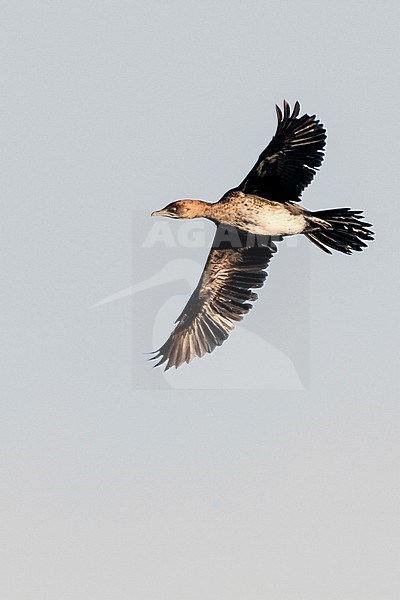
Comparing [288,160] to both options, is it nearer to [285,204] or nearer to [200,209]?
[285,204]

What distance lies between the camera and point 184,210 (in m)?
19.2

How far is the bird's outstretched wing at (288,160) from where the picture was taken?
61.1 feet

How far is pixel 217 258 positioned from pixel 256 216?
1.86m

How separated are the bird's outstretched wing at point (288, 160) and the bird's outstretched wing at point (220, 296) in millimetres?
1268

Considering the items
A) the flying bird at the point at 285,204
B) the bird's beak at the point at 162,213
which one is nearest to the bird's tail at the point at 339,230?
the flying bird at the point at 285,204

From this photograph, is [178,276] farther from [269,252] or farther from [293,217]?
[293,217]

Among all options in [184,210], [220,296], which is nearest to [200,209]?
[184,210]

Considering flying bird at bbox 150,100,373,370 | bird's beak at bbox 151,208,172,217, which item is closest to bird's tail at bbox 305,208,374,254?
flying bird at bbox 150,100,373,370

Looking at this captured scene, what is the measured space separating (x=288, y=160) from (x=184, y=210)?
166 centimetres

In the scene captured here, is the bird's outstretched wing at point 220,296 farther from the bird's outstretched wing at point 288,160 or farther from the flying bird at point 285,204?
the bird's outstretched wing at point 288,160

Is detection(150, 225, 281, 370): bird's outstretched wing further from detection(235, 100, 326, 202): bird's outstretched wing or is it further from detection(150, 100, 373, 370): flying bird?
detection(235, 100, 326, 202): bird's outstretched wing

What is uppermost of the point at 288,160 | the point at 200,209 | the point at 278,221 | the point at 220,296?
the point at 288,160

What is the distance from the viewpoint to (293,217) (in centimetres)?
1867

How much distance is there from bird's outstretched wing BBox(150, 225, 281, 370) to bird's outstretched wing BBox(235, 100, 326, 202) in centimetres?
127
